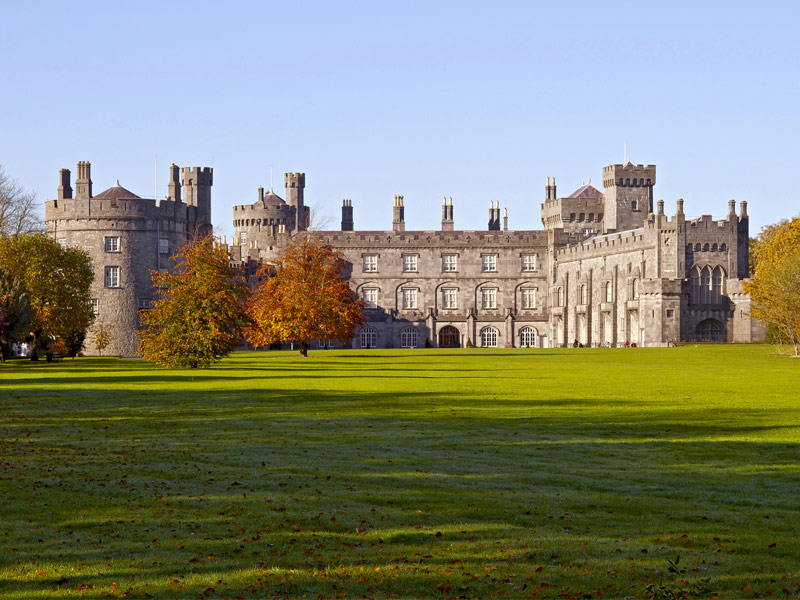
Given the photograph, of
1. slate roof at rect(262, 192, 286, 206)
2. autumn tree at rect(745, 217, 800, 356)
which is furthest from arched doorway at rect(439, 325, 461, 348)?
autumn tree at rect(745, 217, 800, 356)

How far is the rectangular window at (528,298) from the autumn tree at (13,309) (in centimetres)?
6472

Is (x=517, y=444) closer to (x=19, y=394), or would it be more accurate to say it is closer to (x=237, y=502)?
(x=237, y=502)

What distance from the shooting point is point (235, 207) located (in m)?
128

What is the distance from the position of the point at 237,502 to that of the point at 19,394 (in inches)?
716

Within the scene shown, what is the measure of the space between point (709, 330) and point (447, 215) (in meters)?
37.4

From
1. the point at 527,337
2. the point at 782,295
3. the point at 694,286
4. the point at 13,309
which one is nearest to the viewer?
the point at 13,309

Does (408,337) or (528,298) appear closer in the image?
(408,337)

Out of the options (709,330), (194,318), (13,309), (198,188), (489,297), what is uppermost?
(198,188)

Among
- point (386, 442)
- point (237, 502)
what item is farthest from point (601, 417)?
point (237, 502)

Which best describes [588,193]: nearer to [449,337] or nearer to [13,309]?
[449,337]

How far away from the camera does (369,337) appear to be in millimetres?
106812

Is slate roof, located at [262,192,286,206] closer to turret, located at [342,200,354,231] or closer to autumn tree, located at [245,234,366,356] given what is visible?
turret, located at [342,200,354,231]

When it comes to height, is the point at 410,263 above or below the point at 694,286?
above

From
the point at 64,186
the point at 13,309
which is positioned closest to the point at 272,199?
the point at 64,186
